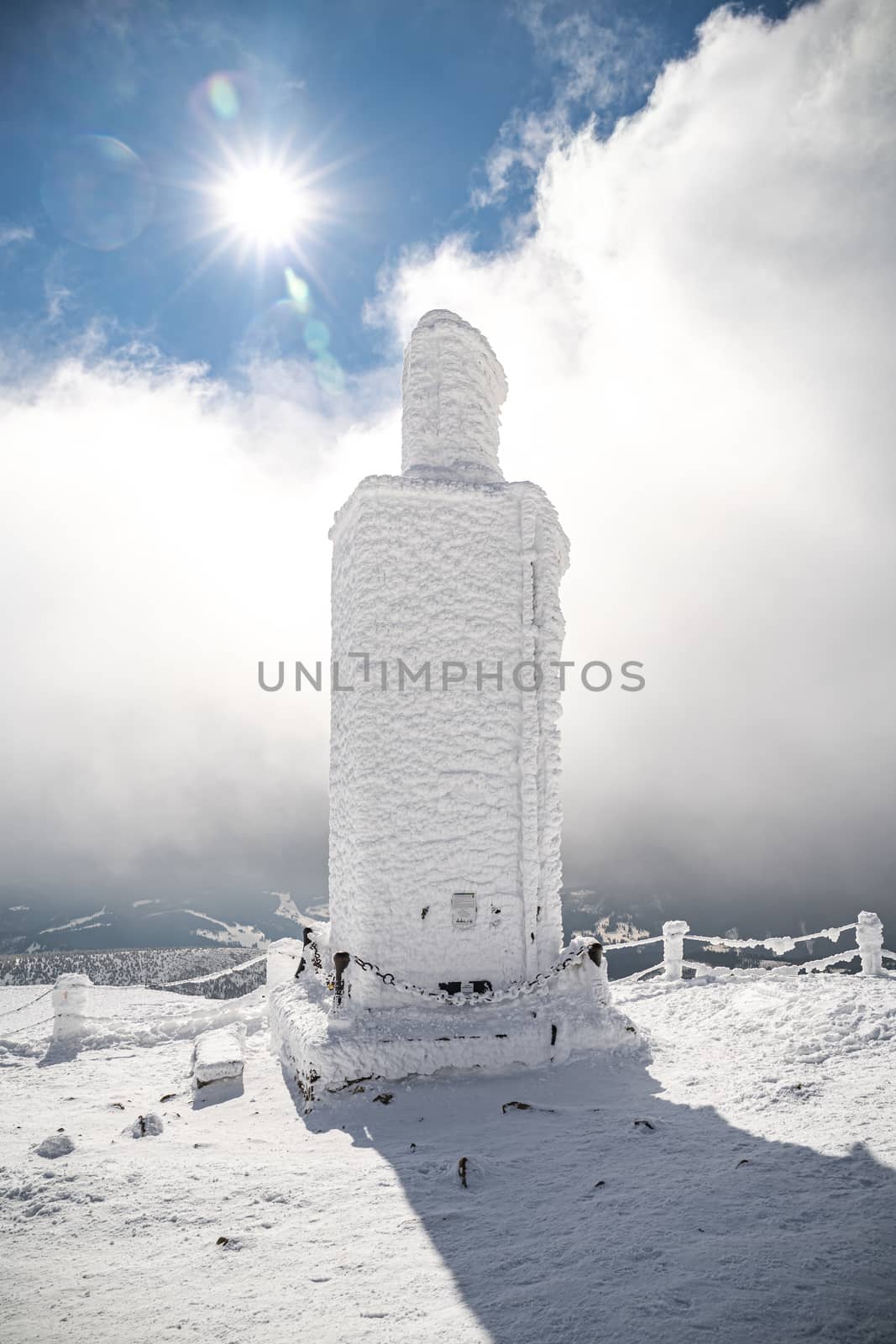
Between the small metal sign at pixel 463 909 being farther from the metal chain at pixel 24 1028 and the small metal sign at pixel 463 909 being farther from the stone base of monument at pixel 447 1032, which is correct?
the metal chain at pixel 24 1028

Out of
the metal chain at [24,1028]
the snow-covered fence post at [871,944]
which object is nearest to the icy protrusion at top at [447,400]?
the snow-covered fence post at [871,944]

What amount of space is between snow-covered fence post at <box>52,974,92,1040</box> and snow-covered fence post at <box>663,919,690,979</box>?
36.4 ft

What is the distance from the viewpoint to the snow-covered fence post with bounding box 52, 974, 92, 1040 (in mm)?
10969

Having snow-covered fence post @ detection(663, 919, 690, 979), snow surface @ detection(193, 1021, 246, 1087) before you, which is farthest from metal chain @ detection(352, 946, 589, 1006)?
snow-covered fence post @ detection(663, 919, 690, 979)

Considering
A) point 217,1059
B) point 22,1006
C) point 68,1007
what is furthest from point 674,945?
point 22,1006

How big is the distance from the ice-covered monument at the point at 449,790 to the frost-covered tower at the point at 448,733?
2cm

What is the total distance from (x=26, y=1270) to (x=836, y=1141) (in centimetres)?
566

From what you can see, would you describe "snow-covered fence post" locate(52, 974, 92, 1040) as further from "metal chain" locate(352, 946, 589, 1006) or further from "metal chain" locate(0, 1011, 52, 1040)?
"metal chain" locate(352, 946, 589, 1006)

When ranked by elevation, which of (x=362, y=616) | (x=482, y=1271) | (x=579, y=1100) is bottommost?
(x=579, y=1100)

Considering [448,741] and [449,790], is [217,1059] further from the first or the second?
[448,741]

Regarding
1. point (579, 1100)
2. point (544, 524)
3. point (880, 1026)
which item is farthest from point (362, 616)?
point (880, 1026)

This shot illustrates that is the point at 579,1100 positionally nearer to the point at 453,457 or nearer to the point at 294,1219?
the point at 294,1219

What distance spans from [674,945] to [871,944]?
3.46 metres

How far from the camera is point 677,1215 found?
398cm
